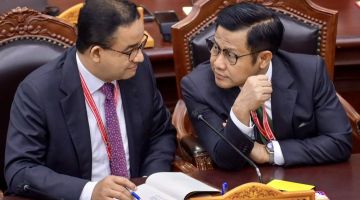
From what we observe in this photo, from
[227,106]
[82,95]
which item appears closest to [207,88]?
[227,106]

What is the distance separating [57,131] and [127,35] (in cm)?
32

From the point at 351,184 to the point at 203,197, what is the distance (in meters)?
0.47

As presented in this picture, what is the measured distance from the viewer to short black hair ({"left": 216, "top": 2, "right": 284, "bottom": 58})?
2.05 meters

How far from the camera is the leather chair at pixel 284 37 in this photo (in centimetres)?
236

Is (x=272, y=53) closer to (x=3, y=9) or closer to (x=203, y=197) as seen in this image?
(x=203, y=197)

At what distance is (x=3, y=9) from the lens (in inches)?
110

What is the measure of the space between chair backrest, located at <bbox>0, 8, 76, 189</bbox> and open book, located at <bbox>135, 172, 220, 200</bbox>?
64 centimetres

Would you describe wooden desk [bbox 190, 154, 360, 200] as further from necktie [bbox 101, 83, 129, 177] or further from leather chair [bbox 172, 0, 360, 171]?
leather chair [bbox 172, 0, 360, 171]

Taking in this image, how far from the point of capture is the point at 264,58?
2.09 meters

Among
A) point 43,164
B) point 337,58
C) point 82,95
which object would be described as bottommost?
point 337,58

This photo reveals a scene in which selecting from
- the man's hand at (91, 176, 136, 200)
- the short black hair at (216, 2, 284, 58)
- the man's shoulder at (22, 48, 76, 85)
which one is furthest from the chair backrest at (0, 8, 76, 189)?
the man's hand at (91, 176, 136, 200)

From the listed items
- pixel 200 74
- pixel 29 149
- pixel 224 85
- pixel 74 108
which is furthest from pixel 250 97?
pixel 29 149

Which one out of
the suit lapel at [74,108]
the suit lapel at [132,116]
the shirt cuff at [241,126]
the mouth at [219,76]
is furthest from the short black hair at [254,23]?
the suit lapel at [74,108]

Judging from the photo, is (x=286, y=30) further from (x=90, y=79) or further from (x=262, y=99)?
(x=90, y=79)
